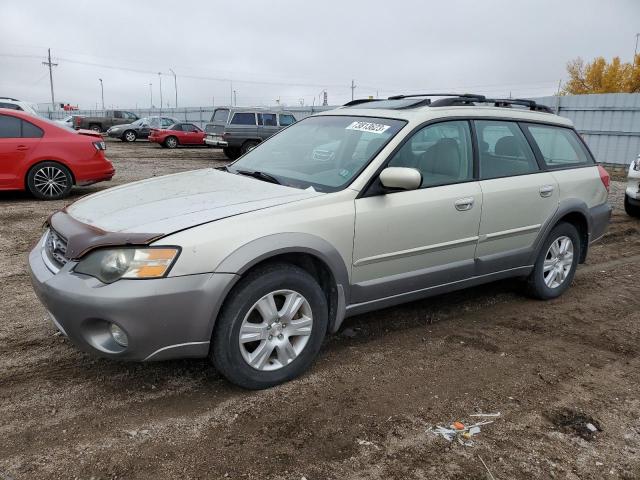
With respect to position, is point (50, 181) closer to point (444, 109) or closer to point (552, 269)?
point (444, 109)

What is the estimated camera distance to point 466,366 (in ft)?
11.9

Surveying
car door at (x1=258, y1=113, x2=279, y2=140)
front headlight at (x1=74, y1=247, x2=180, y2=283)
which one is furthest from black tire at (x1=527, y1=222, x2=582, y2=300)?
car door at (x1=258, y1=113, x2=279, y2=140)

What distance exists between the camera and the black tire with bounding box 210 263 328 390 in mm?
2977

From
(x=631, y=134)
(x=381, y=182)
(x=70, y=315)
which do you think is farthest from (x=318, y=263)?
(x=631, y=134)

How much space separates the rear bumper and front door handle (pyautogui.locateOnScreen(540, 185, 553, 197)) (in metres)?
0.71

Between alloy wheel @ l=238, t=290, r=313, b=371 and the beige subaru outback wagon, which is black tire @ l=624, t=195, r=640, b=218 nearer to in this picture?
the beige subaru outback wagon

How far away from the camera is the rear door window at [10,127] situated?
8.45 m

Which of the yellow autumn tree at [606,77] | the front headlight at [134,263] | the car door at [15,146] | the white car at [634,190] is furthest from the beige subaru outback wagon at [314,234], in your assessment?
the yellow autumn tree at [606,77]

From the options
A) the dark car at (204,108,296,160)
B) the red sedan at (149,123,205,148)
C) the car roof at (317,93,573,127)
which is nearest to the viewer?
the car roof at (317,93,573,127)

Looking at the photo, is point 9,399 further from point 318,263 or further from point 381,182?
point 381,182

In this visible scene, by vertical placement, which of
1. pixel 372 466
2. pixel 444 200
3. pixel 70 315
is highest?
pixel 444 200

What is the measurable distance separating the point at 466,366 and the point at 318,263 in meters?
1.22

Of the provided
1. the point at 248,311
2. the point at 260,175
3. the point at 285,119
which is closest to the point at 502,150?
the point at 260,175

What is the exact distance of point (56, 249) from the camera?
127 inches
